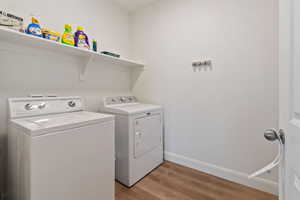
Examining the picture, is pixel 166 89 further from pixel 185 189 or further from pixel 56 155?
pixel 56 155

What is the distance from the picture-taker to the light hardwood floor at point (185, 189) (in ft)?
4.66

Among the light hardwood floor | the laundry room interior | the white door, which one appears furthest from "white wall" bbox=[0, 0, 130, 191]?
the white door

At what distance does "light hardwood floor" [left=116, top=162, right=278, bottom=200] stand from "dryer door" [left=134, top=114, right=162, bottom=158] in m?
0.36

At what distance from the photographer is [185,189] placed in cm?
153

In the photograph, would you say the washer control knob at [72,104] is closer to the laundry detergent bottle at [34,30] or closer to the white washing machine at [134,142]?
the white washing machine at [134,142]

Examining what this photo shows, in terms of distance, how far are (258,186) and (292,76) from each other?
1595 millimetres

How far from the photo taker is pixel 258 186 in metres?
1.51

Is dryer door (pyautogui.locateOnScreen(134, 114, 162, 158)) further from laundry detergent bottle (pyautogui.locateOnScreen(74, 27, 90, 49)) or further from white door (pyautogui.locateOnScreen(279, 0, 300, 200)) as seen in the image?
white door (pyautogui.locateOnScreen(279, 0, 300, 200))

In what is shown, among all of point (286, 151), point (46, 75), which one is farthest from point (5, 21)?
point (286, 151)

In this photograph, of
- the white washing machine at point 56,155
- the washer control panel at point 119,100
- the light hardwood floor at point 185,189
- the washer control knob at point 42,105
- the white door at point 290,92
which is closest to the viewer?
the white door at point 290,92

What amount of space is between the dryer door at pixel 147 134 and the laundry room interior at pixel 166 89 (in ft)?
0.05

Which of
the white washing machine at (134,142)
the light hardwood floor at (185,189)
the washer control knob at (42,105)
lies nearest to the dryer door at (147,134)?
the white washing machine at (134,142)

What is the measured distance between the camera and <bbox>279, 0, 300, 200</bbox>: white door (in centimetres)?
47

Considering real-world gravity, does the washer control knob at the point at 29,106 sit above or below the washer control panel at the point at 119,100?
below
